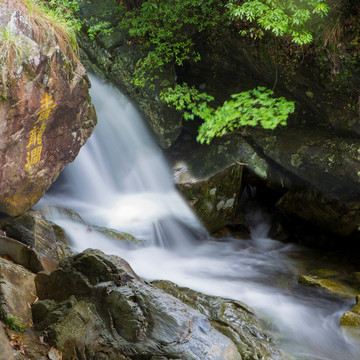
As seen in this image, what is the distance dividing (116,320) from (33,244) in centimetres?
195

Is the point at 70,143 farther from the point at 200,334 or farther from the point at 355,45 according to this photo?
the point at 355,45

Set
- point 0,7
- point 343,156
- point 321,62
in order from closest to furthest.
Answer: point 0,7
point 321,62
point 343,156

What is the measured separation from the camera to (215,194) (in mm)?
7027

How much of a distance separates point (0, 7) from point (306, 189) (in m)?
6.17

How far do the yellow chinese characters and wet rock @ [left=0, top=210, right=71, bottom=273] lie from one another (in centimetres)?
86

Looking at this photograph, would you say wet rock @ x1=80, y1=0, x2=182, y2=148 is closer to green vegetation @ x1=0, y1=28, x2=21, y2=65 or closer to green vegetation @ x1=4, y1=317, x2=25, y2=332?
green vegetation @ x1=0, y1=28, x2=21, y2=65

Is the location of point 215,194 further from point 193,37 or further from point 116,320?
point 116,320

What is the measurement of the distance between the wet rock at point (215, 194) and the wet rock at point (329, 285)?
229 centimetres

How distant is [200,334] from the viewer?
9.64 ft

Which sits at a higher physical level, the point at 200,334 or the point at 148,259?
the point at 200,334

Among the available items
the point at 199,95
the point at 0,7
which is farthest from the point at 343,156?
the point at 0,7

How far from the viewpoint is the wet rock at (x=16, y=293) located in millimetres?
3023

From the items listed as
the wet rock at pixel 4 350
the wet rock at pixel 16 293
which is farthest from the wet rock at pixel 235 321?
the wet rock at pixel 4 350

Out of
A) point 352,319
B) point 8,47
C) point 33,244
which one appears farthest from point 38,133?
point 352,319
